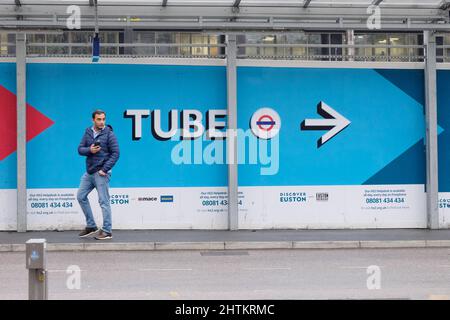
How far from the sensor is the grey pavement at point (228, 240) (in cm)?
1391

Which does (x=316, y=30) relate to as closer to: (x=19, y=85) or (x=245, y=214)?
(x=245, y=214)

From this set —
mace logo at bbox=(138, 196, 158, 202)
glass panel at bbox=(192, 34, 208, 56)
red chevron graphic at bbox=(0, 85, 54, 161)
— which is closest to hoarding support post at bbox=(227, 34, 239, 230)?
glass panel at bbox=(192, 34, 208, 56)

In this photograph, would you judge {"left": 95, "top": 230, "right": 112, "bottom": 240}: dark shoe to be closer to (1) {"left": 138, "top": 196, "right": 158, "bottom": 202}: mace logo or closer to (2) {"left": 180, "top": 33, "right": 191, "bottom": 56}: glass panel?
(1) {"left": 138, "top": 196, "right": 158, "bottom": 202}: mace logo

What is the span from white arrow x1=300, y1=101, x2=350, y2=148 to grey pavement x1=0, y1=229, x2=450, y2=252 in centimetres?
185

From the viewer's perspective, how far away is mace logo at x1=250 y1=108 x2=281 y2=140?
16344 mm

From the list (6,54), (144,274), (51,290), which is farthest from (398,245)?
(6,54)

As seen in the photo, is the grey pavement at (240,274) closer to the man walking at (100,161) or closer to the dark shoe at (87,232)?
the man walking at (100,161)

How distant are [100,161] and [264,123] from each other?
344cm

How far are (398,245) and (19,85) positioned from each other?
7010 mm

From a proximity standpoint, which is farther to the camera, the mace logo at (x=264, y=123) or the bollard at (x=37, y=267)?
the mace logo at (x=264, y=123)

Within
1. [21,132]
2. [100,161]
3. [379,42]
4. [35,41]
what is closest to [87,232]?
[100,161]

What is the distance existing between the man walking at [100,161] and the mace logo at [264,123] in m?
3.05

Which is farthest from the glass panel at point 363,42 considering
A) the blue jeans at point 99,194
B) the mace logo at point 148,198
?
the blue jeans at point 99,194

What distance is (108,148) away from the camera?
14383 millimetres
